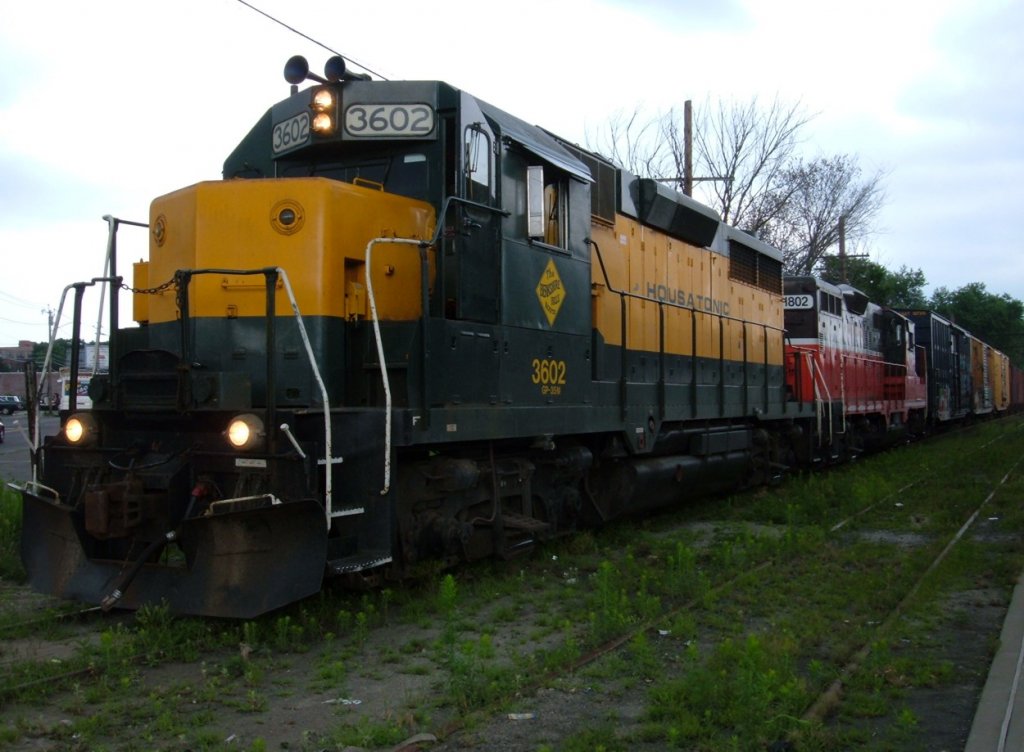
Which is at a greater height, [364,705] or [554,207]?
[554,207]

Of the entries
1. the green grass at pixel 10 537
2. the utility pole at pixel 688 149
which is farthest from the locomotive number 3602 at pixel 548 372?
the utility pole at pixel 688 149

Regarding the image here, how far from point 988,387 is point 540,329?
109 feet

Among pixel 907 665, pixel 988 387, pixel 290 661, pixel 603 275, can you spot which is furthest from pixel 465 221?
pixel 988 387

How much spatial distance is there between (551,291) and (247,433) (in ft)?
9.72

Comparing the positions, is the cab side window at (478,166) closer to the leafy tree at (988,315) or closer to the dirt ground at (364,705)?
the dirt ground at (364,705)

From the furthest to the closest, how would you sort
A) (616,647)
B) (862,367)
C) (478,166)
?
(862,367) < (478,166) < (616,647)

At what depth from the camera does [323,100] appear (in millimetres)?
6176

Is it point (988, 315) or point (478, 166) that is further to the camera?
point (988, 315)

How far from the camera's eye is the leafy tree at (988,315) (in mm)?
75062

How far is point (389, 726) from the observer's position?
3869 millimetres

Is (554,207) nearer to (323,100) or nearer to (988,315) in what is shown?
(323,100)

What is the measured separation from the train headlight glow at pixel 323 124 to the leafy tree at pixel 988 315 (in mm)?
76658

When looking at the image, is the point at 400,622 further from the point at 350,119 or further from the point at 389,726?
the point at 350,119

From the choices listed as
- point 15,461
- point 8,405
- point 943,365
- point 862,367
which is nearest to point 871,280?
point 943,365
